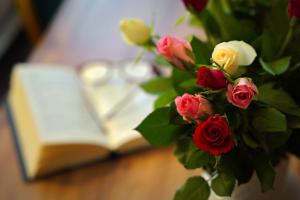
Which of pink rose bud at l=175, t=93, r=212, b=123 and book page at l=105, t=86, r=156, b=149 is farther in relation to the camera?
book page at l=105, t=86, r=156, b=149

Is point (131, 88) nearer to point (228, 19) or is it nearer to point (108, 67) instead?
point (108, 67)

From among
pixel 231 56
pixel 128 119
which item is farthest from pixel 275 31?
pixel 128 119

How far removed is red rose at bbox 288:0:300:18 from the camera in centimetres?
63

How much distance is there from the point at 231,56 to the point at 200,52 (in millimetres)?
90

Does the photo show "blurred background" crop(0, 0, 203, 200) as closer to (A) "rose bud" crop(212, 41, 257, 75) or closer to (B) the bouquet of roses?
(B) the bouquet of roses

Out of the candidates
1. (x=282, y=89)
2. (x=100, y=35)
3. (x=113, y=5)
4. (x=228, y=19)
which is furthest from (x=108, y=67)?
(x=282, y=89)

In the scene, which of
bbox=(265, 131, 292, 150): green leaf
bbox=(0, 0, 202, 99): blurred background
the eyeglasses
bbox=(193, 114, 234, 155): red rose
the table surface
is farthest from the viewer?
bbox=(0, 0, 202, 99): blurred background

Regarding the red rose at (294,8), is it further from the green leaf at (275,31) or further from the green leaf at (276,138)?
the green leaf at (276,138)

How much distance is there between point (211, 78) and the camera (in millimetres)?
554

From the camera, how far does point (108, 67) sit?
4.06 ft

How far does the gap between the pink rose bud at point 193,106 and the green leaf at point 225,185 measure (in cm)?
10

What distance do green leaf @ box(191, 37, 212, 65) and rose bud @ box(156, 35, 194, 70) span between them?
0.03 ft

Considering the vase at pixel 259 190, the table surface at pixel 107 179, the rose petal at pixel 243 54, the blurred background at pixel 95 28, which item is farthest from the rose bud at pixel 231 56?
the blurred background at pixel 95 28

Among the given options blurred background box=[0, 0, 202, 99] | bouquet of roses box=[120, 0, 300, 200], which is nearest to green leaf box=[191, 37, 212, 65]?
bouquet of roses box=[120, 0, 300, 200]
